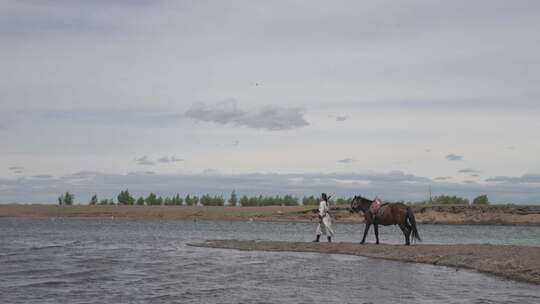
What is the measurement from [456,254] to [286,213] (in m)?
65.9

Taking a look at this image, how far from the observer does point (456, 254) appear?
78.6 feet

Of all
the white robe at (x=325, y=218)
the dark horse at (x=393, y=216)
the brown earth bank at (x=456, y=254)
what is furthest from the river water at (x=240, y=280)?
the dark horse at (x=393, y=216)

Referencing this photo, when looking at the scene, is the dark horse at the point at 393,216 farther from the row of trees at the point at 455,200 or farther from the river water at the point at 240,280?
the row of trees at the point at 455,200

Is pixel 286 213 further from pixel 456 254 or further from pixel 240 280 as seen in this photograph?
pixel 240 280

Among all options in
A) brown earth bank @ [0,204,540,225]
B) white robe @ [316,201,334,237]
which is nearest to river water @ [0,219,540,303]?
white robe @ [316,201,334,237]

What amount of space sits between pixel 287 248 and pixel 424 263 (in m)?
7.78

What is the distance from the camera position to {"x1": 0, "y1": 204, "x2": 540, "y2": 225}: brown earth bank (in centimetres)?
7694

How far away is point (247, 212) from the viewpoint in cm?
10006

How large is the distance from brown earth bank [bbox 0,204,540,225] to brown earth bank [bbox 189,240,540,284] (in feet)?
156

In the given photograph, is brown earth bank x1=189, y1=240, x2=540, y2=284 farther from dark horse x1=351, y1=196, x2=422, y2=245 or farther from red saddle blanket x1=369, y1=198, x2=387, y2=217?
red saddle blanket x1=369, y1=198, x2=387, y2=217

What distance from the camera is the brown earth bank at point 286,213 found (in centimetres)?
7694

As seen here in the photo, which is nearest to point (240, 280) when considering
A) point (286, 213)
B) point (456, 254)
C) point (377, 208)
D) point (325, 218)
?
point (456, 254)

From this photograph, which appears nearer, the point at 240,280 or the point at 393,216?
the point at 240,280

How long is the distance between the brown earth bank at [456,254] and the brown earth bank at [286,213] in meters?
47.6
